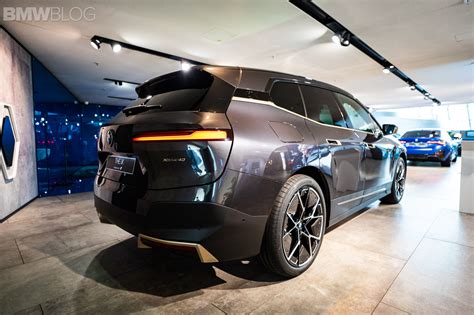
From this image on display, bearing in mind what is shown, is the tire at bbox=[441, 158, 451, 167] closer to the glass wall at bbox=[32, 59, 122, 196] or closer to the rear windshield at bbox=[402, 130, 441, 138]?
the rear windshield at bbox=[402, 130, 441, 138]

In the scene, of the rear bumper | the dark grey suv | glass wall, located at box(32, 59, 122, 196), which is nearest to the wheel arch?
the dark grey suv

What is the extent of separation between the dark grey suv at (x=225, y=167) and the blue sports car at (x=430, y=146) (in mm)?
7958

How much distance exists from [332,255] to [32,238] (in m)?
2.98

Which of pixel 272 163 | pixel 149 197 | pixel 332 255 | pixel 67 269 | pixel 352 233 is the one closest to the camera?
pixel 149 197

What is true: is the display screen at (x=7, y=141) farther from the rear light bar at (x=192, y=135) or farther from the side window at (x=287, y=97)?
the side window at (x=287, y=97)

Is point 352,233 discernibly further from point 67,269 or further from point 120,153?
point 67,269

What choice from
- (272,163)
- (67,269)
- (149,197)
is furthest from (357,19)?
(67,269)

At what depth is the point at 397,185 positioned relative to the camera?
369cm

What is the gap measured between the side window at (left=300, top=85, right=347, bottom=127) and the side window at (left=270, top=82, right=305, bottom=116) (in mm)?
102

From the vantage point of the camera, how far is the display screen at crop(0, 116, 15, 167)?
3330mm

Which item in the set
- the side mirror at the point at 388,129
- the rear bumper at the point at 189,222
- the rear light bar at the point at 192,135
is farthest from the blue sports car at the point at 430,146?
the rear light bar at the point at 192,135

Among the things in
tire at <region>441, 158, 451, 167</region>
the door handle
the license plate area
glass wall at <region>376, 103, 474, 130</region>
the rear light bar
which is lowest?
tire at <region>441, 158, 451, 167</region>

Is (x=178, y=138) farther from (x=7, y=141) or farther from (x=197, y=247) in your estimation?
(x=7, y=141)

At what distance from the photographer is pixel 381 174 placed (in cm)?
304
